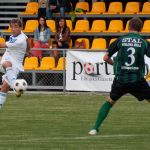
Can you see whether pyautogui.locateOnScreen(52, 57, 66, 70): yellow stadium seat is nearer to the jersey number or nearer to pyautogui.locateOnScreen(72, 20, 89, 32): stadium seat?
pyautogui.locateOnScreen(72, 20, 89, 32): stadium seat

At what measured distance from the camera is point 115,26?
2794 centimetres

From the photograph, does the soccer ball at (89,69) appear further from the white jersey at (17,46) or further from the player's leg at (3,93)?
the player's leg at (3,93)

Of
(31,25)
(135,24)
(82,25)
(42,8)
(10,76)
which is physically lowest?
(31,25)

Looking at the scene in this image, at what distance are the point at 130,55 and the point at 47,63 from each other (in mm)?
11165

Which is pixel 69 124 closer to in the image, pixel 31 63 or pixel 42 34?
pixel 31 63

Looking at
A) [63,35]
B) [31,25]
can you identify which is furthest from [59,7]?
[63,35]

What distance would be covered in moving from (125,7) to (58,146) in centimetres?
1802

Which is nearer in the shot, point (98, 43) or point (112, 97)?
point (112, 97)

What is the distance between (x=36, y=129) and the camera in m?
14.5

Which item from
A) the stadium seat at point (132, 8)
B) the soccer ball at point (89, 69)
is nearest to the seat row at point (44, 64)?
the soccer ball at point (89, 69)

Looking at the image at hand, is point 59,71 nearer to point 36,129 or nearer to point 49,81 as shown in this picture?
point 49,81

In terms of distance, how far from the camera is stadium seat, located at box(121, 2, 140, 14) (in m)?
28.8

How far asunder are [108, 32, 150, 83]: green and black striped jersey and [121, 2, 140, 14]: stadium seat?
15.2m

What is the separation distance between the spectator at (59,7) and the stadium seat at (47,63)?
15.0 feet
